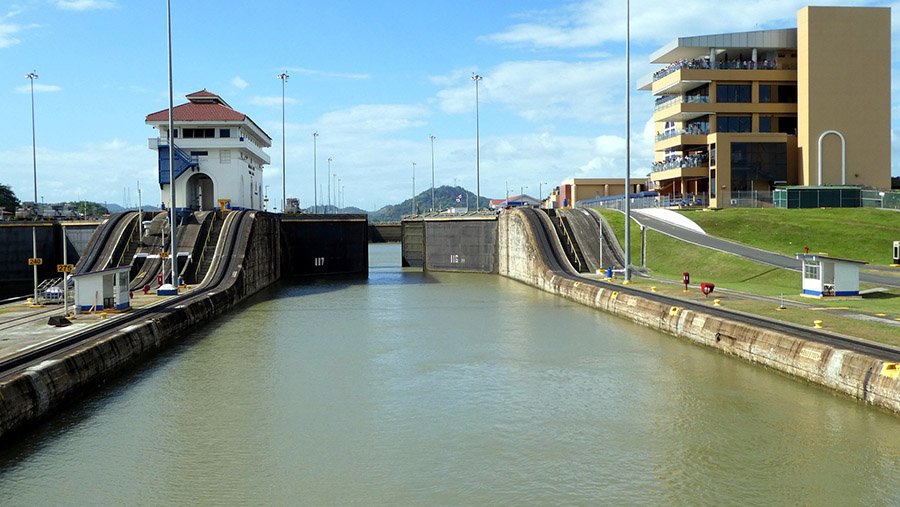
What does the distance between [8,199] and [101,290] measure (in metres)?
124

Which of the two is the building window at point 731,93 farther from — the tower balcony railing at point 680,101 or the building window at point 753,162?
the building window at point 753,162

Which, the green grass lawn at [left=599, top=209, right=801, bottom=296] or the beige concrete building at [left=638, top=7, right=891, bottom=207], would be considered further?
the beige concrete building at [left=638, top=7, right=891, bottom=207]

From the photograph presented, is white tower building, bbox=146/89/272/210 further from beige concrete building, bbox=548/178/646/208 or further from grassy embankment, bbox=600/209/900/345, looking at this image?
beige concrete building, bbox=548/178/646/208

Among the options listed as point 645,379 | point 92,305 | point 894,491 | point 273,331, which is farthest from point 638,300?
point 92,305

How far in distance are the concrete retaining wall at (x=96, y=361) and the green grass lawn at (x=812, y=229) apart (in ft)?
119

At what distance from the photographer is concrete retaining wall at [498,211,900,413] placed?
759 inches

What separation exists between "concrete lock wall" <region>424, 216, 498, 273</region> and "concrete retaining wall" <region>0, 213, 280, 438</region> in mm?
31356

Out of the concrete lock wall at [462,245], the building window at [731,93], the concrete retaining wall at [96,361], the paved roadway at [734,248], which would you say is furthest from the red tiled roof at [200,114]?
the building window at [731,93]

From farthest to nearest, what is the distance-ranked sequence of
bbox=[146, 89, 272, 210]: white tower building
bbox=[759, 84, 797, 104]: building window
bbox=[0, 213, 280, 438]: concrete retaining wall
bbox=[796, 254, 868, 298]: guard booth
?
bbox=[759, 84, 797, 104]: building window
bbox=[146, 89, 272, 210]: white tower building
bbox=[796, 254, 868, 298]: guard booth
bbox=[0, 213, 280, 438]: concrete retaining wall

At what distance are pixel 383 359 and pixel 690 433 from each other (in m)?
13.0

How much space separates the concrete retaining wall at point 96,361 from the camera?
1823 cm

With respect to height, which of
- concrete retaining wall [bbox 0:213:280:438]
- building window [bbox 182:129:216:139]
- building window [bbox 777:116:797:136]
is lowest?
concrete retaining wall [bbox 0:213:280:438]

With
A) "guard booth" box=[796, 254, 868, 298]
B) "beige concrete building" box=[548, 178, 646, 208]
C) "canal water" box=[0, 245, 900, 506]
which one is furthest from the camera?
"beige concrete building" box=[548, 178, 646, 208]

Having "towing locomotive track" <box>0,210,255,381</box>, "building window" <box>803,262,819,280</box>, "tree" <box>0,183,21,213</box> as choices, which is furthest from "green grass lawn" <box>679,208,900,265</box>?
"tree" <box>0,183,21,213</box>
